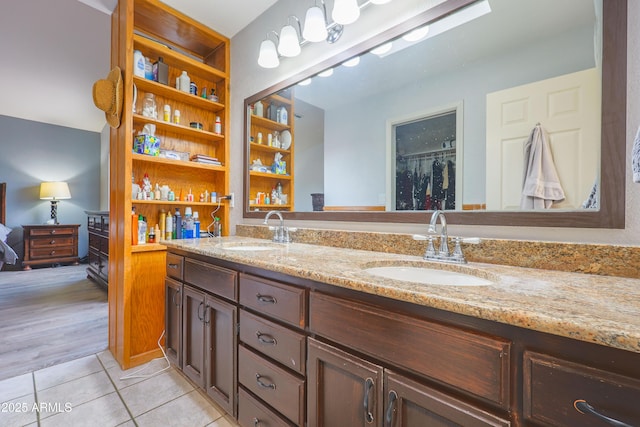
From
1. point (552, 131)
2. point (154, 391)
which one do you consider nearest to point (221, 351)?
point (154, 391)

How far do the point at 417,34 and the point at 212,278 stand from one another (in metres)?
1.51

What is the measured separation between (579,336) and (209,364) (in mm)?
1450

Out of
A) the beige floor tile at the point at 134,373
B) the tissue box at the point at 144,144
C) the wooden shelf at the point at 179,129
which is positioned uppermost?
the wooden shelf at the point at 179,129

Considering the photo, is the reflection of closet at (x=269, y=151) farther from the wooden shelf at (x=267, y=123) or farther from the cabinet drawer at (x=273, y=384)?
the cabinet drawer at (x=273, y=384)

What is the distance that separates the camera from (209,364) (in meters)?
1.39

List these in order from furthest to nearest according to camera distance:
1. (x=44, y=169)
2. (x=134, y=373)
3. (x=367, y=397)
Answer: (x=44, y=169) → (x=134, y=373) → (x=367, y=397)

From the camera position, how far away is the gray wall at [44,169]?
465 centimetres

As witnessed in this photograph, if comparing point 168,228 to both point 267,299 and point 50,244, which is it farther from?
point 50,244

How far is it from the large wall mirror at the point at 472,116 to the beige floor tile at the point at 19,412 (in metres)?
1.68

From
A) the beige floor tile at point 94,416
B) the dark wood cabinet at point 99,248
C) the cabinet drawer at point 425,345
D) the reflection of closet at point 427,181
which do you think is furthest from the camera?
the dark wood cabinet at point 99,248

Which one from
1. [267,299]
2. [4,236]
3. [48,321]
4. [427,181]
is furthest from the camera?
[4,236]

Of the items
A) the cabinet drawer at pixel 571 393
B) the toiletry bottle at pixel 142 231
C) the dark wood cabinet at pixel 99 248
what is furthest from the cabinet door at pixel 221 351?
the dark wood cabinet at pixel 99 248

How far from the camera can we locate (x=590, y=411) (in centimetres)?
48

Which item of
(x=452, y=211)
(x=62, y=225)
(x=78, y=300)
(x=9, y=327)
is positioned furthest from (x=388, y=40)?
(x=62, y=225)
